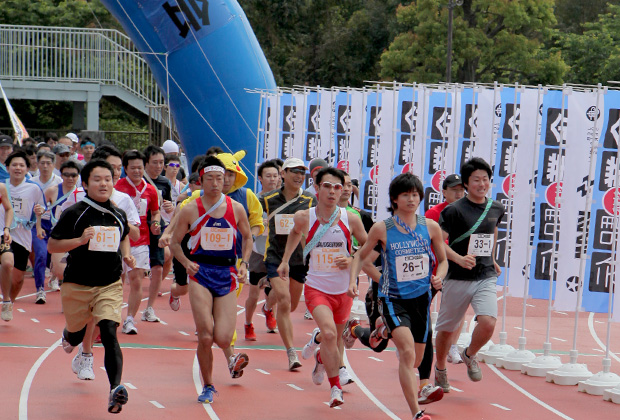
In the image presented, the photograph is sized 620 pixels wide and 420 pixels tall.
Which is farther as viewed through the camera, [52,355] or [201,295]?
[52,355]

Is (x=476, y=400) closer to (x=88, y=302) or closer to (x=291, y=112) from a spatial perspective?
(x=88, y=302)

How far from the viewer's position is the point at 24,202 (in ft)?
42.6

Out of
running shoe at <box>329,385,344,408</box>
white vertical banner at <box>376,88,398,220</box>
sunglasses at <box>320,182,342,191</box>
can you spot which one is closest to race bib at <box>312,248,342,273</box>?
sunglasses at <box>320,182,342,191</box>

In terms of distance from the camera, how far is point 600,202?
9.89 metres

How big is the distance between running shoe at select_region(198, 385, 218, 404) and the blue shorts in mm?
731

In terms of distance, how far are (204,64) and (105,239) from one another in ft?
42.3

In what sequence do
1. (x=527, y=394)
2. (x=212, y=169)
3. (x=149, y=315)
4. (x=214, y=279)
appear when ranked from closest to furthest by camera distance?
(x=214, y=279) → (x=212, y=169) → (x=527, y=394) → (x=149, y=315)

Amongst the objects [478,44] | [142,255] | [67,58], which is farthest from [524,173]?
[478,44]

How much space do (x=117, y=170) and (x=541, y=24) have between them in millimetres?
30902

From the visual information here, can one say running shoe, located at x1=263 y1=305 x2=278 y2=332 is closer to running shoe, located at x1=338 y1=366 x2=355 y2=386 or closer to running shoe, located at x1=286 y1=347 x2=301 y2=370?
running shoe, located at x1=286 y1=347 x2=301 y2=370

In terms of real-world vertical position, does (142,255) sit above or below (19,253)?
above

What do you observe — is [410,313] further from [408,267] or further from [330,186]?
[330,186]

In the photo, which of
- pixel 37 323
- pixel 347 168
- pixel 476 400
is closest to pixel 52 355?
pixel 37 323

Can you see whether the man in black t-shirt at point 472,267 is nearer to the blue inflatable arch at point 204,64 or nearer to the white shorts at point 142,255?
the white shorts at point 142,255
